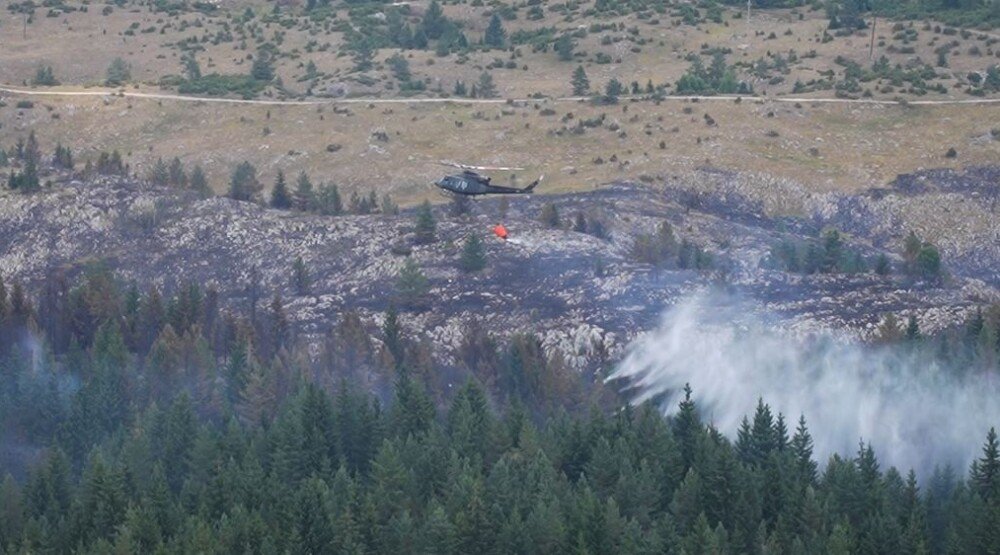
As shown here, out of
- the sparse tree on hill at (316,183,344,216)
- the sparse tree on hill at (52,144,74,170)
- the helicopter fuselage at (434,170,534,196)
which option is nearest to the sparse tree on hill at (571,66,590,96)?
the sparse tree on hill at (316,183,344,216)

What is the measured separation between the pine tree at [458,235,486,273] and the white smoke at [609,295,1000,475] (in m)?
11.1

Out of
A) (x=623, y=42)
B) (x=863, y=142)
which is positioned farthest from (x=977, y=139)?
(x=623, y=42)

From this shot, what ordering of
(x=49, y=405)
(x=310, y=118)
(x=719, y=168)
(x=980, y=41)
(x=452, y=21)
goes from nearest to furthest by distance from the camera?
(x=49, y=405) → (x=719, y=168) → (x=310, y=118) → (x=980, y=41) → (x=452, y=21)

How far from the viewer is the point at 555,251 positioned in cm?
11569

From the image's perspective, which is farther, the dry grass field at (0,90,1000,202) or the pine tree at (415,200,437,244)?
the dry grass field at (0,90,1000,202)

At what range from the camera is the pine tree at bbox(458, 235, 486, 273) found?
11512 centimetres

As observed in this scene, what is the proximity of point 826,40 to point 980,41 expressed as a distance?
10764 mm

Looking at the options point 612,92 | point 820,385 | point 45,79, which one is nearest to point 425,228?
point 820,385

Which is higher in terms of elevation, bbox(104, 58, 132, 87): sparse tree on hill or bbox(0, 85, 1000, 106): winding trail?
bbox(104, 58, 132, 87): sparse tree on hill

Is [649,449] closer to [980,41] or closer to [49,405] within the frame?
[49,405]

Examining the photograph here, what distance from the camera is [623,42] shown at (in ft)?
531

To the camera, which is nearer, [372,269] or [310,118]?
[372,269]

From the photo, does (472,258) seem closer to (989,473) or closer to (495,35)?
(989,473)

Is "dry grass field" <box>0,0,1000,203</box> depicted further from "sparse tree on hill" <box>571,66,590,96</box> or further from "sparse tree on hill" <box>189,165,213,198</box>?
"sparse tree on hill" <box>189,165,213,198</box>
